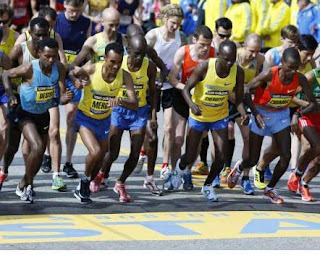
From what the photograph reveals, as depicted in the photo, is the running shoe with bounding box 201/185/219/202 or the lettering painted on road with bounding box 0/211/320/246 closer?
the lettering painted on road with bounding box 0/211/320/246

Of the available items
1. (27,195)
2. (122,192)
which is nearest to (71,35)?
(122,192)

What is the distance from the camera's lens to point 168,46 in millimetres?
15602

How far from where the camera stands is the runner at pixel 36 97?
13461mm

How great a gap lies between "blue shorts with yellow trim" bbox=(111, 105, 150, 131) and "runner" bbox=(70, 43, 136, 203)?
30 centimetres

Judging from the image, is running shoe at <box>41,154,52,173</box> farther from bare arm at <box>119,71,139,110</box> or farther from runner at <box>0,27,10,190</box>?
bare arm at <box>119,71,139,110</box>

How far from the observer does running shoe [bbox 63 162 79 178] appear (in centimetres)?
1553

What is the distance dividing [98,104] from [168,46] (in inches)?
82.7

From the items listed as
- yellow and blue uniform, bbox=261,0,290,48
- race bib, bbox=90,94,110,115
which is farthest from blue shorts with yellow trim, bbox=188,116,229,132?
yellow and blue uniform, bbox=261,0,290,48

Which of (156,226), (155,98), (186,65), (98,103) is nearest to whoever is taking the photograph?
(156,226)

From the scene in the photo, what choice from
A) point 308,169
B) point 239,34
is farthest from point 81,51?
point 239,34

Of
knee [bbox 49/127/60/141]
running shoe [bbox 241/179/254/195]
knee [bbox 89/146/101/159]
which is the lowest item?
running shoe [bbox 241/179/254/195]

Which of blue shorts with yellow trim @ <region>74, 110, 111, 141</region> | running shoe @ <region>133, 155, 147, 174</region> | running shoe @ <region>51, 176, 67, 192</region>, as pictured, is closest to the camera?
blue shorts with yellow trim @ <region>74, 110, 111, 141</region>

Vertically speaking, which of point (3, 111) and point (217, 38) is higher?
point (217, 38)

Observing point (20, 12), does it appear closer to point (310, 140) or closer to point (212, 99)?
point (212, 99)
